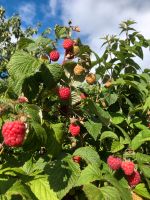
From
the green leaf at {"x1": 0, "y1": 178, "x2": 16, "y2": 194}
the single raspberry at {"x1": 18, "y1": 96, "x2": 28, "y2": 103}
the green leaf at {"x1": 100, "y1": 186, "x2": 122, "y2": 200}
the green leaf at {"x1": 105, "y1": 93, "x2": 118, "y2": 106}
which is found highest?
the green leaf at {"x1": 105, "y1": 93, "x2": 118, "y2": 106}

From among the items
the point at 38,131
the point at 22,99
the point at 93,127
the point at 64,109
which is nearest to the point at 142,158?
the point at 93,127

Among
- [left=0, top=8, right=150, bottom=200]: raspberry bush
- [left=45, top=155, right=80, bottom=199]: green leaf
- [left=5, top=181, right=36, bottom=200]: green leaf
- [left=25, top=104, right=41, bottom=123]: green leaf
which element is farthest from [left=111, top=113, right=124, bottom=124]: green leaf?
[left=5, top=181, right=36, bottom=200]: green leaf

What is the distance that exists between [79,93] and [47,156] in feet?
1.63

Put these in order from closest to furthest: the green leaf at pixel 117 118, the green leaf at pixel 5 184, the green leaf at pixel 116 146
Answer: the green leaf at pixel 5 184 → the green leaf at pixel 116 146 → the green leaf at pixel 117 118

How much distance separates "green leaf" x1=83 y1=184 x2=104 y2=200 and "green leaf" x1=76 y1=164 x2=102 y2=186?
0.03m

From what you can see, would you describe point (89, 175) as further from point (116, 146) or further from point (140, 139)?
point (140, 139)

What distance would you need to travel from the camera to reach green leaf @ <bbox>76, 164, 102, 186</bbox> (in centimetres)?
253

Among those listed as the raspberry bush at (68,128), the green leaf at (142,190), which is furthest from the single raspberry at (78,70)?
the green leaf at (142,190)

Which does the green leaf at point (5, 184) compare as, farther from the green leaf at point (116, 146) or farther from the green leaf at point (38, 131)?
the green leaf at point (116, 146)

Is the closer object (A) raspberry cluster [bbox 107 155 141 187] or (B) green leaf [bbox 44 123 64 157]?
(B) green leaf [bbox 44 123 64 157]

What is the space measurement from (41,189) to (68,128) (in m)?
0.67

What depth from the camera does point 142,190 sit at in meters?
3.04

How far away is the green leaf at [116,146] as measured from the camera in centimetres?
297

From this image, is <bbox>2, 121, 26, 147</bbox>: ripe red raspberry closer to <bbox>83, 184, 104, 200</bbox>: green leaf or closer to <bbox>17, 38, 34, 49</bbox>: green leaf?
<bbox>83, 184, 104, 200</bbox>: green leaf
